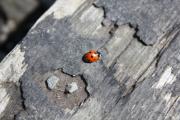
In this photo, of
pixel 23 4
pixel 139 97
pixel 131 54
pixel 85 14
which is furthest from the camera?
pixel 23 4

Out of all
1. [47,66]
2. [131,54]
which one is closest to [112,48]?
[131,54]

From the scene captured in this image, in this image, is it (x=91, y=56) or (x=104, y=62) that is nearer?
(x=91, y=56)

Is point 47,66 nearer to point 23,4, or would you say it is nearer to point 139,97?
point 139,97

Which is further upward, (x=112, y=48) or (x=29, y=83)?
(x=112, y=48)

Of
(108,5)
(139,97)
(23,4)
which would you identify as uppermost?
(108,5)
